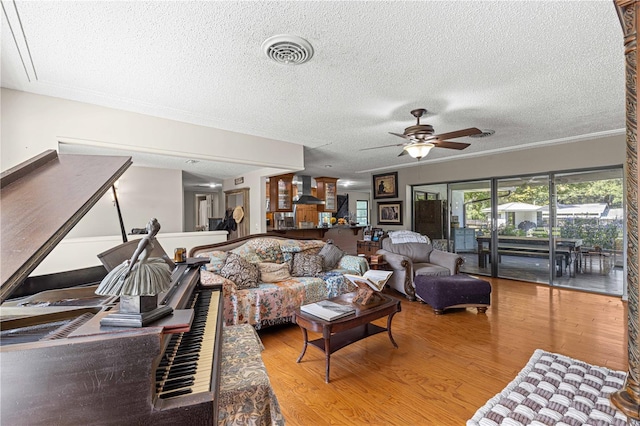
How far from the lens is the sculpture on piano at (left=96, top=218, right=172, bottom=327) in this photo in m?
0.78

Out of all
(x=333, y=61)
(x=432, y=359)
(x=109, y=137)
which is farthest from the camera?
(x=109, y=137)

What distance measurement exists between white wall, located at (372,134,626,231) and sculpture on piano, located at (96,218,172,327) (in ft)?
19.9

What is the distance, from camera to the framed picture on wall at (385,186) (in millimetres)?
7430

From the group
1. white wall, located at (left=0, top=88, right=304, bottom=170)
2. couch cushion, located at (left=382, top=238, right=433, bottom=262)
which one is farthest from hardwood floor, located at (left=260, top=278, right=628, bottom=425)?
white wall, located at (left=0, top=88, right=304, bottom=170)

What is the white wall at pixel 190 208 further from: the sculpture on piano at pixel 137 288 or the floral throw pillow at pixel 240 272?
the sculpture on piano at pixel 137 288

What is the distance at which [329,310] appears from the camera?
2.42 metres

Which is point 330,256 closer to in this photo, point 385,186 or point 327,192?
point 385,186

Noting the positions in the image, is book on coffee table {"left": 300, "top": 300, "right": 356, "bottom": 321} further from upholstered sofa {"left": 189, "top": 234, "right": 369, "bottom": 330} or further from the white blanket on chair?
the white blanket on chair

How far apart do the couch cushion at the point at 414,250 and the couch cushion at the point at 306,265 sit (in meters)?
1.63

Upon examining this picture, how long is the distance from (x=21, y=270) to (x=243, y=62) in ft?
6.66

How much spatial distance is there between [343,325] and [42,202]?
77.4 inches

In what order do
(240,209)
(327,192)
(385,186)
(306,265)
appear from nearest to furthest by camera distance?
1. (306,265)
2. (240,209)
3. (385,186)
4. (327,192)

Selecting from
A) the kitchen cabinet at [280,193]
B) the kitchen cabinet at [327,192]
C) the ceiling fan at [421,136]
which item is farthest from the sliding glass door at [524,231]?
the kitchen cabinet at [280,193]

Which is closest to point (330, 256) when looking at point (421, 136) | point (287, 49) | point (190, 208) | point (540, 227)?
point (421, 136)
